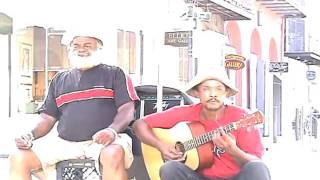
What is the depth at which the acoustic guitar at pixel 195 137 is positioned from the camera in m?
3.72

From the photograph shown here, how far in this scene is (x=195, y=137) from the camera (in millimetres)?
3988

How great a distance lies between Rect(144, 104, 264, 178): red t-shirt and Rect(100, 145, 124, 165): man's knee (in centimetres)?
44

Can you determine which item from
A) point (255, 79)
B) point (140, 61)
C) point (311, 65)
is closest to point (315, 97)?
point (311, 65)

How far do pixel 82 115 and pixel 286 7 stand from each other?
1859 centimetres

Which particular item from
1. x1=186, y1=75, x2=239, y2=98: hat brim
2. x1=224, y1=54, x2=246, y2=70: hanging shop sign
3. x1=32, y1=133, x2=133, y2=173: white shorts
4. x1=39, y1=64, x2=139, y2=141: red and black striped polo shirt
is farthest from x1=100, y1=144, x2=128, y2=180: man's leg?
x1=224, y1=54, x2=246, y2=70: hanging shop sign

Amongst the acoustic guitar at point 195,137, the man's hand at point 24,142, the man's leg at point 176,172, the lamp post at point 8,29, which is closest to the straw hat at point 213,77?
the acoustic guitar at point 195,137

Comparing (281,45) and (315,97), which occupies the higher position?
(281,45)

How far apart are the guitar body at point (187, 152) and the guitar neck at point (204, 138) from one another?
22 mm

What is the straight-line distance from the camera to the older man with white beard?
12.9ft

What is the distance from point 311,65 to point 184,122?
26.8m

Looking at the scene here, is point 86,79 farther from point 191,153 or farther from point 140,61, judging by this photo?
point 140,61

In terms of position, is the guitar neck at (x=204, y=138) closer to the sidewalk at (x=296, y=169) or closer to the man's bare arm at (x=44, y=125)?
the man's bare arm at (x=44, y=125)

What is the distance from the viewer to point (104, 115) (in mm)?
4109

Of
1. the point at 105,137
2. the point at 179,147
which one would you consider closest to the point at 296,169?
the point at 179,147
